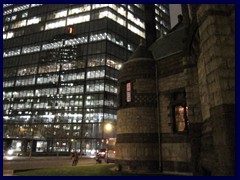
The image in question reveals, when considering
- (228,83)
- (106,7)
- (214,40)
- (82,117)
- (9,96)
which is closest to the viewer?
(228,83)

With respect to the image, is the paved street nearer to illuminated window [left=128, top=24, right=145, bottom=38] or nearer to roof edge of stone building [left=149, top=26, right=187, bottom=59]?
roof edge of stone building [left=149, top=26, right=187, bottom=59]

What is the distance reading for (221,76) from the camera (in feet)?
28.2

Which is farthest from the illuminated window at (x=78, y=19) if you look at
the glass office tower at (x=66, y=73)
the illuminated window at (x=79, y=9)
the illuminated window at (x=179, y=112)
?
the illuminated window at (x=179, y=112)

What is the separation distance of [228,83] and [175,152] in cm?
952

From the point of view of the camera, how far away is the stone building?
898cm

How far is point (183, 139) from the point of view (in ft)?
53.9

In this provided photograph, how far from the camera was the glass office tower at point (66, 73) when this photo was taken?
57.2 metres

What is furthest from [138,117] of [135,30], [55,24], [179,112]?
[55,24]

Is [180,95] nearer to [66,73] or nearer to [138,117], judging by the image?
[138,117]

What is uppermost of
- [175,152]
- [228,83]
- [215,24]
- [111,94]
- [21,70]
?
[21,70]

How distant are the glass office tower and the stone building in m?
35.7

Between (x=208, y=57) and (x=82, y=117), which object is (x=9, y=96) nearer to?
(x=82, y=117)

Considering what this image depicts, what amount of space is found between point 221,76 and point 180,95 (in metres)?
9.03

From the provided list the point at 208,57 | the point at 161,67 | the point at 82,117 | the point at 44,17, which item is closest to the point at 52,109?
the point at 82,117
